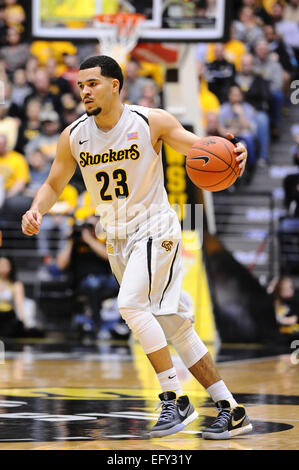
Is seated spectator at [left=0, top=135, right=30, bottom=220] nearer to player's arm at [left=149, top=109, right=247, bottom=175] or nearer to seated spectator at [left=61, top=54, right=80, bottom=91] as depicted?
seated spectator at [left=61, top=54, right=80, bottom=91]

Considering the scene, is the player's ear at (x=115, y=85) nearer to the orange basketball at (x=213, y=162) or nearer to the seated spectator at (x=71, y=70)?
the orange basketball at (x=213, y=162)

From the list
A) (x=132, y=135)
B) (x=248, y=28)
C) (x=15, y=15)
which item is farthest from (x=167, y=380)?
(x=15, y=15)

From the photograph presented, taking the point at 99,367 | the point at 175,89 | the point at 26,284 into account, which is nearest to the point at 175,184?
the point at 175,89

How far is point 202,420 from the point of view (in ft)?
15.4

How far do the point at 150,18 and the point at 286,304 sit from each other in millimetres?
4379

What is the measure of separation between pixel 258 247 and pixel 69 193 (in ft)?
9.93

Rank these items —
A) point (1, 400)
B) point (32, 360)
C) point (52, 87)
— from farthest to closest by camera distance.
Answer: point (52, 87) → point (32, 360) → point (1, 400)

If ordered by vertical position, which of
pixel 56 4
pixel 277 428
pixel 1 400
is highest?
pixel 56 4

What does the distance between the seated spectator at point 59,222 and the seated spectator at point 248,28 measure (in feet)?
13.5

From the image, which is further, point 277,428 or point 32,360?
point 32,360

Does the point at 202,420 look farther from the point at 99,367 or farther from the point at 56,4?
the point at 56,4

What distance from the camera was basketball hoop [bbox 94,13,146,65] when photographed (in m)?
10.9

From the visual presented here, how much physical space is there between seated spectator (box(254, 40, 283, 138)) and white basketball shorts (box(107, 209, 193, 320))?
951 cm

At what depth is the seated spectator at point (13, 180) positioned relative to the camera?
12.7 m
